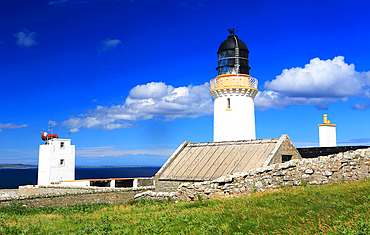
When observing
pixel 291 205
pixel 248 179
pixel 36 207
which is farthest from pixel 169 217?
pixel 36 207

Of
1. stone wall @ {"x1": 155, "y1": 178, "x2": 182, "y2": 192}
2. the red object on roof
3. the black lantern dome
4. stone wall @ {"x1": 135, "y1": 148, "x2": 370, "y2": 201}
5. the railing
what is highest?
the black lantern dome

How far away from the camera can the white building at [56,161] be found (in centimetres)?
4166

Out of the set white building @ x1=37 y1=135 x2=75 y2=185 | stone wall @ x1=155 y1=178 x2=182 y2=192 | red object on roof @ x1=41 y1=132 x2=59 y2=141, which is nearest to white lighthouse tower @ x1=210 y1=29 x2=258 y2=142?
stone wall @ x1=155 y1=178 x2=182 y2=192

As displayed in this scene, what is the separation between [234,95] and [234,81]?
1.21m

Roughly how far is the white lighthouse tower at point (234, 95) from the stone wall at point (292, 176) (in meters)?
11.9

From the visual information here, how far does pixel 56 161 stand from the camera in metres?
42.2

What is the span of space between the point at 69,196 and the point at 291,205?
15.1 metres

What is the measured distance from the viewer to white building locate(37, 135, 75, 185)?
41.7 metres

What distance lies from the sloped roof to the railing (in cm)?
724

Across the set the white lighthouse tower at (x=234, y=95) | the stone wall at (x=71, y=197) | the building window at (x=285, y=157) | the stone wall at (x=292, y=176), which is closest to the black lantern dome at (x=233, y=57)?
the white lighthouse tower at (x=234, y=95)

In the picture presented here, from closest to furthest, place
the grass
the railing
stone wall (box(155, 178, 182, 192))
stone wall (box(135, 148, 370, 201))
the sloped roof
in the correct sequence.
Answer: the grass
stone wall (box(135, 148, 370, 201))
the sloped roof
stone wall (box(155, 178, 182, 192))
the railing

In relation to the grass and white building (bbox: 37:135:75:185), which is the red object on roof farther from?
the grass

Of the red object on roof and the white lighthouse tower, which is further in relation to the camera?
the red object on roof

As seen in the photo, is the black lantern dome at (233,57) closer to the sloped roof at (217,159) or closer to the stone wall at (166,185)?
the sloped roof at (217,159)
